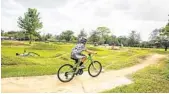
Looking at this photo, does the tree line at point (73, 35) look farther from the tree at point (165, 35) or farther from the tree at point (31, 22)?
the tree at point (165, 35)

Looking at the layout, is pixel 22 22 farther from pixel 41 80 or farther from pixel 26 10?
pixel 41 80

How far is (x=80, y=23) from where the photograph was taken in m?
9.66

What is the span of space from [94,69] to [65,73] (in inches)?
45.6

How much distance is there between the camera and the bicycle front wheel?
24.2ft

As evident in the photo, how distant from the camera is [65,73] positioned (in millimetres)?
6555

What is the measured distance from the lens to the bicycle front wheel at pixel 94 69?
24.2 feet

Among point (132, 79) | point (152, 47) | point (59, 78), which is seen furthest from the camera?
point (152, 47)

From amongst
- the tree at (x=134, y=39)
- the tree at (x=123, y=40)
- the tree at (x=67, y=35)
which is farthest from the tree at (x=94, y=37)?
the tree at (x=134, y=39)

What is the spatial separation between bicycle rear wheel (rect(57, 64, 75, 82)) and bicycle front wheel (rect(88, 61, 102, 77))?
83 centimetres

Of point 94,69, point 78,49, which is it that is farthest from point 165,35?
point 78,49

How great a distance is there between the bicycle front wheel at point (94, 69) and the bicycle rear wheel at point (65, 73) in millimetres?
826

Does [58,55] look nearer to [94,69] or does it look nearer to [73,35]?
[73,35]

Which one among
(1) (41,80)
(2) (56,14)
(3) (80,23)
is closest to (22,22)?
(2) (56,14)

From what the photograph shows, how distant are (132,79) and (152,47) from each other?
3962 mm
